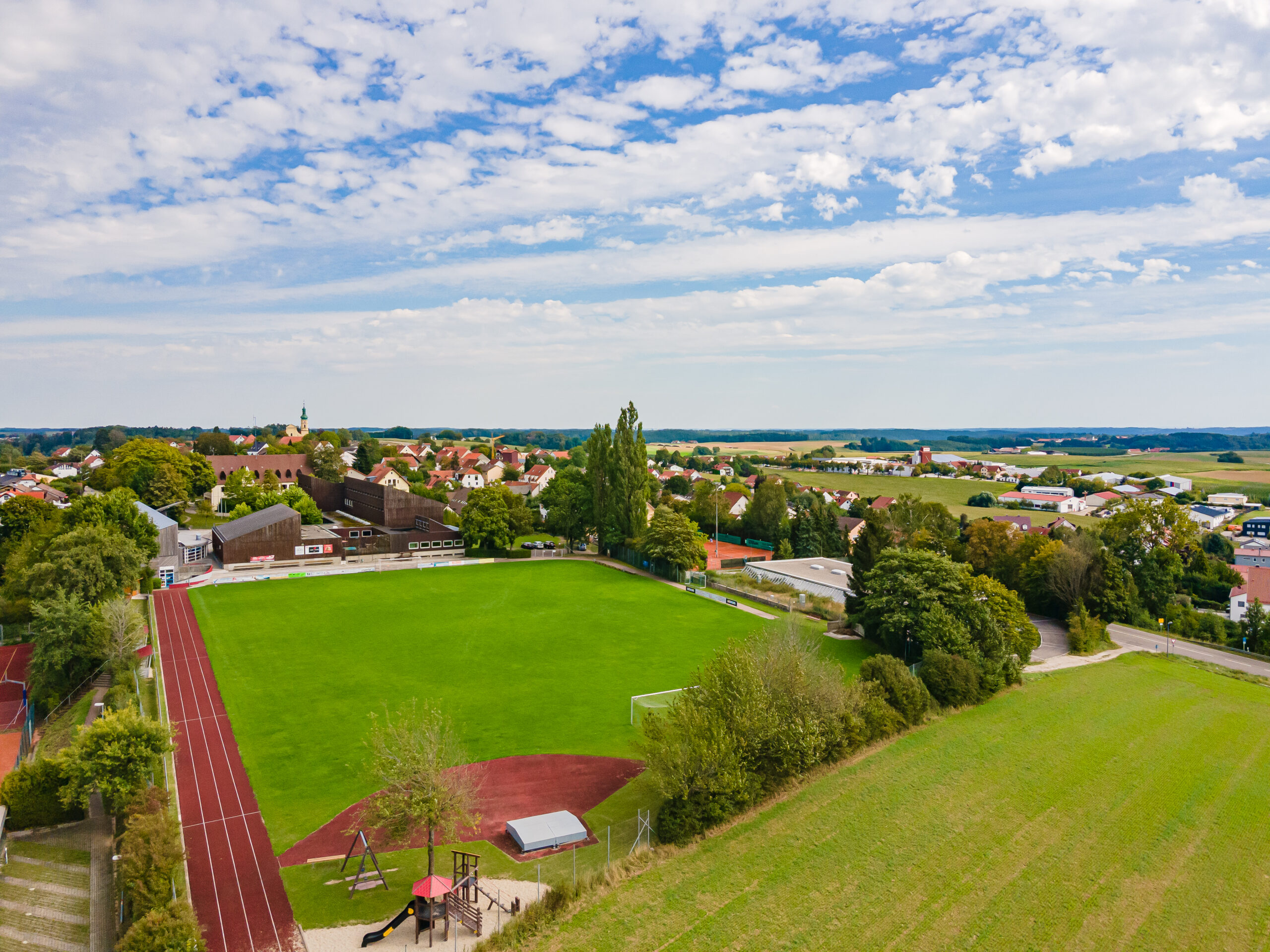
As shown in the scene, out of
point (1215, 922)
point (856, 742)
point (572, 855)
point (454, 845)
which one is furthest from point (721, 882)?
point (1215, 922)

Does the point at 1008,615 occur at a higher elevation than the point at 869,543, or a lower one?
lower

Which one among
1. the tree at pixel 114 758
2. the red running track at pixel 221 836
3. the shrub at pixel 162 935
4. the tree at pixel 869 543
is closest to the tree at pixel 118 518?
the red running track at pixel 221 836

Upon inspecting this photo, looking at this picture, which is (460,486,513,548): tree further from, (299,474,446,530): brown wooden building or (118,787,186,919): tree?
(118,787,186,919): tree

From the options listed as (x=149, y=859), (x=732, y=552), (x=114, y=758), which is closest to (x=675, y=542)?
(x=732, y=552)

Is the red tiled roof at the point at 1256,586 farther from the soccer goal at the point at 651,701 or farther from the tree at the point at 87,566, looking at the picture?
the tree at the point at 87,566

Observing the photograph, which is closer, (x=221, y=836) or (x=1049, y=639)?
(x=221, y=836)

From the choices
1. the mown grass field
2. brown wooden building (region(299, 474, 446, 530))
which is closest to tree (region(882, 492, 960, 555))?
the mown grass field

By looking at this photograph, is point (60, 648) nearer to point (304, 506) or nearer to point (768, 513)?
point (304, 506)
